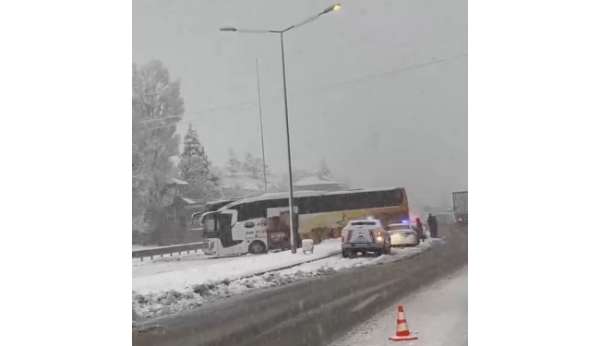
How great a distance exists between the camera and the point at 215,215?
13.0 feet

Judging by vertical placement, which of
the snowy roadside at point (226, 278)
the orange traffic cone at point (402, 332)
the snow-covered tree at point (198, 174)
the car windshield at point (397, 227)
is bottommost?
the orange traffic cone at point (402, 332)

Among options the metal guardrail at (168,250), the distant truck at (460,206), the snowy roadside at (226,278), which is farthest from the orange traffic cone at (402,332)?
the metal guardrail at (168,250)

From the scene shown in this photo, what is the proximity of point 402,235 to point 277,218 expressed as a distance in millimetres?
719

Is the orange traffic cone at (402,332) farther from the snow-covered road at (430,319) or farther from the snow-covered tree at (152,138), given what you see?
the snow-covered tree at (152,138)

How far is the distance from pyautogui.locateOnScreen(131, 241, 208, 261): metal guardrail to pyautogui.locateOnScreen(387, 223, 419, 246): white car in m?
1.05

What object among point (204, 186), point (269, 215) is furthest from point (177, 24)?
point (269, 215)

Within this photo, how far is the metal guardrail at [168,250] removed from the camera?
390 cm

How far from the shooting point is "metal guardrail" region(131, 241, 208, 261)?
A: 3.90 m

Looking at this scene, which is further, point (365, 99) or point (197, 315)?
point (365, 99)

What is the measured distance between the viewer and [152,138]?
3951 mm

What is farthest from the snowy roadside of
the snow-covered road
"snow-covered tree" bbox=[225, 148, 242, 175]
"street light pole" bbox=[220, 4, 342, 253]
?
"snow-covered tree" bbox=[225, 148, 242, 175]
